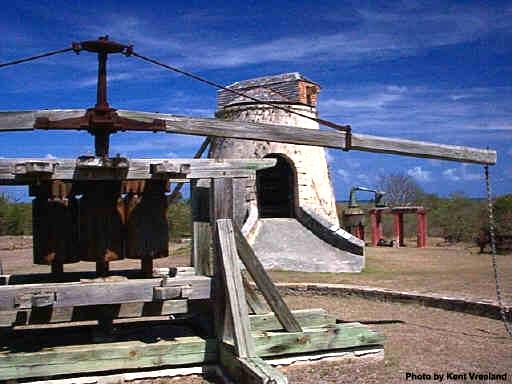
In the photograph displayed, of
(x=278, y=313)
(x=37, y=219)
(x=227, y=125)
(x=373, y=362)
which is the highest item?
(x=227, y=125)

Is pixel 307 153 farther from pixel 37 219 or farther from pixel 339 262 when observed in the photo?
pixel 37 219

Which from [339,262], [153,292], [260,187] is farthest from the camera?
[260,187]

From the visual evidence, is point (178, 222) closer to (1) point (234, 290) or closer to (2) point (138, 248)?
(2) point (138, 248)

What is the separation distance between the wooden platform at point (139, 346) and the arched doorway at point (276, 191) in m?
9.29

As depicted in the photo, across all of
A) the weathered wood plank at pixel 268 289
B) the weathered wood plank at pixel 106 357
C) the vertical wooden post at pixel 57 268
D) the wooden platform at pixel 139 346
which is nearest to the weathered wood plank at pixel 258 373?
the wooden platform at pixel 139 346

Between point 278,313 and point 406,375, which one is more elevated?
point 278,313


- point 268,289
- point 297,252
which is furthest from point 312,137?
point 297,252

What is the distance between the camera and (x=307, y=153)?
15.0 m

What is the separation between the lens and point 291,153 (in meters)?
14.7

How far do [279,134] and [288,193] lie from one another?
10.0 m

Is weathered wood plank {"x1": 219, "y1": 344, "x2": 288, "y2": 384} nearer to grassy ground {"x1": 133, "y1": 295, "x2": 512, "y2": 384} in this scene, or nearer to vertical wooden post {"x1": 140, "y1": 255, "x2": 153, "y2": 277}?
grassy ground {"x1": 133, "y1": 295, "x2": 512, "y2": 384}

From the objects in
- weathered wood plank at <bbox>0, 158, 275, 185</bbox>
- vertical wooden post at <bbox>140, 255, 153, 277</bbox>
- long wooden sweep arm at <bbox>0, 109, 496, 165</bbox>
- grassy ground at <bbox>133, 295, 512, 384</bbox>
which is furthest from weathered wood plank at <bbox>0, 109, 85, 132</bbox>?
grassy ground at <bbox>133, 295, 512, 384</bbox>

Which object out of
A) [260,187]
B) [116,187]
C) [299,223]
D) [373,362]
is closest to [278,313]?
[373,362]

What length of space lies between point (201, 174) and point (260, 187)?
10705 mm
